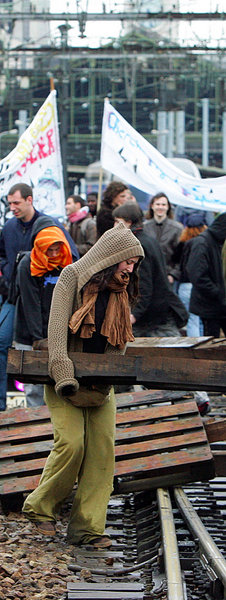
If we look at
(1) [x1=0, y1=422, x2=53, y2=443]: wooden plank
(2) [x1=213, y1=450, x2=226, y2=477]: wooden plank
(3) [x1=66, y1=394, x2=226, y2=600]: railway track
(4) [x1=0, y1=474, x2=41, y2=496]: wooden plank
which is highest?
(1) [x1=0, y1=422, x2=53, y2=443]: wooden plank

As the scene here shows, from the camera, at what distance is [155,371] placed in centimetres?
575

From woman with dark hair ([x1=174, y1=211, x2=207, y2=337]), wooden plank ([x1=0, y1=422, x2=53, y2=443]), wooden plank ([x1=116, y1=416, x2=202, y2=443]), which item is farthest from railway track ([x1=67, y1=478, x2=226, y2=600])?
woman with dark hair ([x1=174, y1=211, x2=207, y2=337])

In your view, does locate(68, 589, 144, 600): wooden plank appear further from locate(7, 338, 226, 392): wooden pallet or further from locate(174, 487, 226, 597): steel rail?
Result: locate(7, 338, 226, 392): wooden pallet

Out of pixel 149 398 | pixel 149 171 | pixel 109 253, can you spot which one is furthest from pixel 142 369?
pixel 149 171

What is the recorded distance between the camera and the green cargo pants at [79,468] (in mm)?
6387

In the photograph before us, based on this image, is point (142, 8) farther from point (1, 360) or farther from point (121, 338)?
point (121, 338)

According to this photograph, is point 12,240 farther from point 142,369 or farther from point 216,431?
point 142,369

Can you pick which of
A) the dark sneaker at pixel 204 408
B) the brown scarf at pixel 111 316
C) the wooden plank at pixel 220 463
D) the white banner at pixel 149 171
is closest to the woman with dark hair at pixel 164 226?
the white banner at pixel 149 171

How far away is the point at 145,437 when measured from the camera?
26.9ft

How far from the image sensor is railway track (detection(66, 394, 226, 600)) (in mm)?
5273

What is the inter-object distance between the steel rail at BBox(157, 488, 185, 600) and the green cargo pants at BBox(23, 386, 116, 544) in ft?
1.30

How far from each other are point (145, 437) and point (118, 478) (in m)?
0.42

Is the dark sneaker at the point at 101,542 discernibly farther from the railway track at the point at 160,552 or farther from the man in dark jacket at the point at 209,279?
the man in dark jacket at the point at 209,279

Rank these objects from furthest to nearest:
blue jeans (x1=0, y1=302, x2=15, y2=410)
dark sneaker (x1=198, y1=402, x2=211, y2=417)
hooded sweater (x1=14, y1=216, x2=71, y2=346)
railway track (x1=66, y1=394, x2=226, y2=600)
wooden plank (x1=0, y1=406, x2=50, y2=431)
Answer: dark sneaker (x1=198, y1=402, x2=211, y2=417), blue jeans (x1=0, y1=302, x2=15, y2=410), hooded sweater (x1=14, y1=216, x2=71, y2=346), wooden plank (x1=0, y1=406, x2=50, y2=431), railway track (x1=66, y1=394, x2=226, y2=600)
